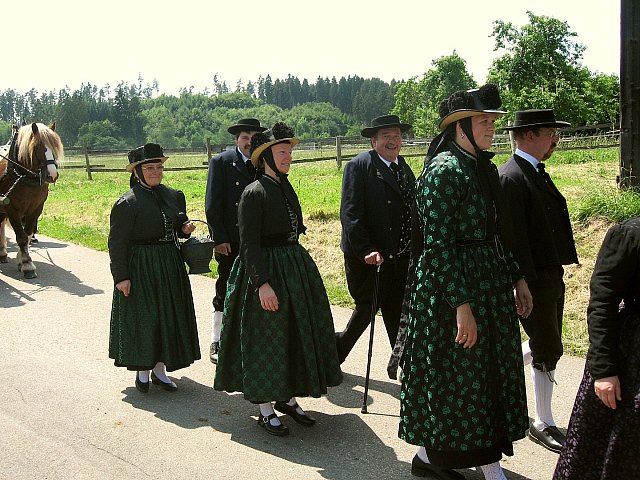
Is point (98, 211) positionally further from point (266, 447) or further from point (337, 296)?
point (266, 447)

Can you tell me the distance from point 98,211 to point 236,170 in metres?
11.4

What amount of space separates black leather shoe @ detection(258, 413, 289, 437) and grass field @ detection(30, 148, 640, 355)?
9.17ft

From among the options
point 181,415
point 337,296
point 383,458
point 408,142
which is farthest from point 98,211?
point 408,142

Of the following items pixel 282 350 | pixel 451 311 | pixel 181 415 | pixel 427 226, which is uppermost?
pixel 427 226

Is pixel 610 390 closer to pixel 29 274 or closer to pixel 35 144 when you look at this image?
pixel 29 274

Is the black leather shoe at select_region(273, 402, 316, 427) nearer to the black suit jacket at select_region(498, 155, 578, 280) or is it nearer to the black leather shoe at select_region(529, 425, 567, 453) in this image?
the black leather shoe at select_region(529, 425, 567, 453)

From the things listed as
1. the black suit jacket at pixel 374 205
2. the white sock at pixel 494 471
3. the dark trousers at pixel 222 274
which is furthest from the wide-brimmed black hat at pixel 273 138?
the white sock at pixel 494 471

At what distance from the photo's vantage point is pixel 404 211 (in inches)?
233

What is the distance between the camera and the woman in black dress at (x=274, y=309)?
5.00 metres

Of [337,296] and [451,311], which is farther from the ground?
[451,311]

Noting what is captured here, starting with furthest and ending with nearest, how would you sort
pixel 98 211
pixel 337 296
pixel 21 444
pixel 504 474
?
pixel 98 211, pixel 337 296, pixel 21 444, pixel 504 474

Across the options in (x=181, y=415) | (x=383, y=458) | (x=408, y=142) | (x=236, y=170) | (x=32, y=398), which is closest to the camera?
(x=383, y=458)

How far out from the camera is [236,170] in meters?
6.73

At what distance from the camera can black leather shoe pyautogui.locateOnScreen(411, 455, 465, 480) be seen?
4.24 m
